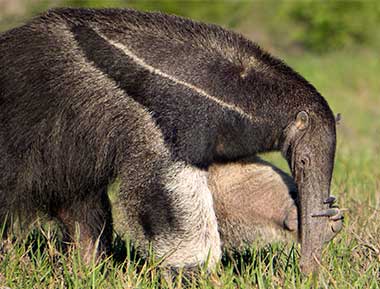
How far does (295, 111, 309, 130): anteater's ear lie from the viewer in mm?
5123

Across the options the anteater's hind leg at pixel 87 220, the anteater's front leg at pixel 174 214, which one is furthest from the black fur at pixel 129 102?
the anteater's hind leg at pixel 87 220

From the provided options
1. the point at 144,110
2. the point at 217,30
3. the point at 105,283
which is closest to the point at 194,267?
the point at 105,283

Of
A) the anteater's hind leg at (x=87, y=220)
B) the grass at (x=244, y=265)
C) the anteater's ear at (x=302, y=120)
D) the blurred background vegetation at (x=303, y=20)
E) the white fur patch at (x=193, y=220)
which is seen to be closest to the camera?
the grass at (x=244, y=265)

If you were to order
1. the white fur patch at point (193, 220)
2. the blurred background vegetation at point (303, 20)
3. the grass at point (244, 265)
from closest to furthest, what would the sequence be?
the grass at point (244, 265) < the white fur patch at point (193, 220) < the blurred background vegetation at point (303, 20)

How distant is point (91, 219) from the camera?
591cm

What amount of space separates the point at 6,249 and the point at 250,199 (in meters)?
1.61

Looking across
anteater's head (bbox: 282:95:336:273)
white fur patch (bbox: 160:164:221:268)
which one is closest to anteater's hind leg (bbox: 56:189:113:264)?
white fur patch (bbox: 160:164:221:268)

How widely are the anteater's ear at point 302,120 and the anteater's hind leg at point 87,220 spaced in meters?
1.42

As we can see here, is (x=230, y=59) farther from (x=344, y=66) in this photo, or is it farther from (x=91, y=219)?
(x=344, y=66)

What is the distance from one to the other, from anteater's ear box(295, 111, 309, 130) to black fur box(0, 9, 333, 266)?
0.07 metres

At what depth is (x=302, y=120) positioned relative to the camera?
16.9ft

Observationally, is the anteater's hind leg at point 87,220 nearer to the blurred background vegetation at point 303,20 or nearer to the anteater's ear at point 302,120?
the anteater's ear at point 302,120

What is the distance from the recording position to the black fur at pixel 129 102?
5.09 metres

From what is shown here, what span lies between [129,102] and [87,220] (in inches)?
43.5
